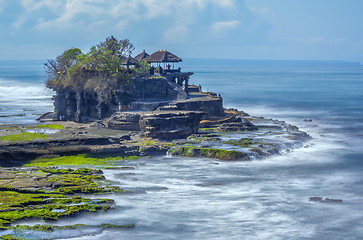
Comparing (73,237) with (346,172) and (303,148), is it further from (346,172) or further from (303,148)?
(303,148)

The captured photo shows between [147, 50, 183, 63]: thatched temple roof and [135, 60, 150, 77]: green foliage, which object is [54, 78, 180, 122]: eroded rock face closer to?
[135, 60, 150, 77]: green foliage

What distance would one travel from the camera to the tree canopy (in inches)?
2805

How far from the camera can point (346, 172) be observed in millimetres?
45750

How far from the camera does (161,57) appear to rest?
263 feet

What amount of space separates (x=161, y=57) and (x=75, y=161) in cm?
3569

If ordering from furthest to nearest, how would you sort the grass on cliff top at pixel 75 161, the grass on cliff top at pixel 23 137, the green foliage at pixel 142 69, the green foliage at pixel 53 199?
the green foliage at pixel 142 69 → the grass on cliff top at pixel 23 137 → the grass on cliff top at pixel 75 161 → the green foliage at pixel 53 199

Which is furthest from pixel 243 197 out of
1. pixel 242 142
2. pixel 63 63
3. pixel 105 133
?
pixel 63 63

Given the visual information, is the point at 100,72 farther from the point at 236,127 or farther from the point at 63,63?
the point at 236,127

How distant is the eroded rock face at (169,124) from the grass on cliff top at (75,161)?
303 inches

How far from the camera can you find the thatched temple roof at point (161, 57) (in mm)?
79750

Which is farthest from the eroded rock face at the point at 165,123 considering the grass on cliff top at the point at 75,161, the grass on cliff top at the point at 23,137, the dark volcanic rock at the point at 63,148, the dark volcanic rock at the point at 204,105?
the grass on cliff top at the point at 23,137

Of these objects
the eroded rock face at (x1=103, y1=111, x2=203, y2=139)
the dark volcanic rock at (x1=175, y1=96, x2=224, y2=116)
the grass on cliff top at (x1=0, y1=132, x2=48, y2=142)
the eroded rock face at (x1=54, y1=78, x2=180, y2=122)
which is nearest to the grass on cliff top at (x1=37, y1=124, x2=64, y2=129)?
the eroded rock face at (x1=54, y1=78, x2=180, y2=122)

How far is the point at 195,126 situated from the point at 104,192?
26.3 metres

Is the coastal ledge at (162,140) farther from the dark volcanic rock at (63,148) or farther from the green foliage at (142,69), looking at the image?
the green foliage at (142,69)
